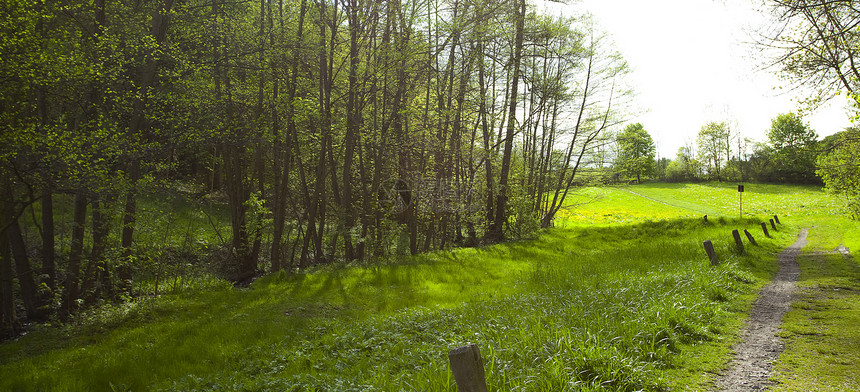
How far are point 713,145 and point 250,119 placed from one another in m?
76.9

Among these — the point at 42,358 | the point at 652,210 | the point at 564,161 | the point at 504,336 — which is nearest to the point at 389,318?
the point at 504,336

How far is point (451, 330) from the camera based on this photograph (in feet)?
22.2

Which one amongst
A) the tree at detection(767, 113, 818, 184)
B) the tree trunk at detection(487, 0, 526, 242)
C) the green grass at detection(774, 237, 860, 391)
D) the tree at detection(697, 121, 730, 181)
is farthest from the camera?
the tree at detection(697, 121, 730, 181)

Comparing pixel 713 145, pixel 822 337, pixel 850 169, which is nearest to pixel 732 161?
pixel 713 145

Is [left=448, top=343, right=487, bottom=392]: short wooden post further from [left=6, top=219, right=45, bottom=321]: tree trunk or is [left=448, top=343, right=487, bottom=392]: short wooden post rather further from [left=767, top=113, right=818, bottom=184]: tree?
[left=767, top=113, right=818, bottom=184]: tree

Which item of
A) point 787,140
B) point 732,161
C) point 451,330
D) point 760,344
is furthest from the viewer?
point 732,161

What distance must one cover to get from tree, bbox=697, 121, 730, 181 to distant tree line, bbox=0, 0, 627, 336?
180 feet

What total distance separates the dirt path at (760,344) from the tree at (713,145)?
68.9 metres

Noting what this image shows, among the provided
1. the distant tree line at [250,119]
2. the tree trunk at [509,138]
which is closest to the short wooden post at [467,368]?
the distant tree line at [250,119]

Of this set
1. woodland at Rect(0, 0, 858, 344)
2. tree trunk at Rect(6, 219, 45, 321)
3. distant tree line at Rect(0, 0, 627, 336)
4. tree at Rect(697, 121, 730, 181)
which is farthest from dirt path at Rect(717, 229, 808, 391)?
tree at Rect(697, 121, 730, 181)

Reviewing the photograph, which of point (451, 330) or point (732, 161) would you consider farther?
point (732, 161)

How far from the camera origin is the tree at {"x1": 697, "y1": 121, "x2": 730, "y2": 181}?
66312 millimetres

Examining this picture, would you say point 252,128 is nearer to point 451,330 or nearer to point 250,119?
point 250,119

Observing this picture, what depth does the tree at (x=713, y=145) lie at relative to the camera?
218 ft
